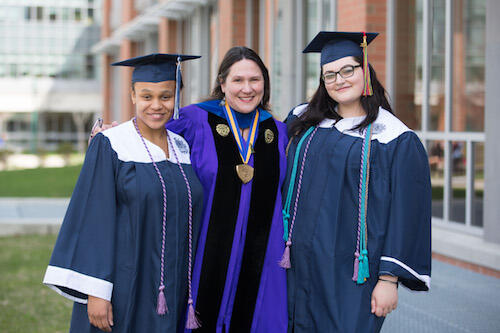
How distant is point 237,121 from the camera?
3389 millimetres

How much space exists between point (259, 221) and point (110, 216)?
0.79 meters

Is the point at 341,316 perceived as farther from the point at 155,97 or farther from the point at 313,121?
the point at 155,97

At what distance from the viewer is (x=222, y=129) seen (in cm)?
335

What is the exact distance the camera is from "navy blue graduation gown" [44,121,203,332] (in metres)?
2.89

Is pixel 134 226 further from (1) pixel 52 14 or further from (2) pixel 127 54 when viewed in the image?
(1) pixel 52 14

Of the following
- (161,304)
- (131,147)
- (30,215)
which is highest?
(131,147)

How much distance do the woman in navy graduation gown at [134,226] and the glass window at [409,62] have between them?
4497 millimetres

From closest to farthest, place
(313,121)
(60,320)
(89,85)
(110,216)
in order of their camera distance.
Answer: (110,216)
(313,121)
(60,320)
(89,85)

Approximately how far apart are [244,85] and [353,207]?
83cm

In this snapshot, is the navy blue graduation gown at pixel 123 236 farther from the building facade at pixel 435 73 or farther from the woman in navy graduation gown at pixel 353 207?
the building facade at pixel 435 73

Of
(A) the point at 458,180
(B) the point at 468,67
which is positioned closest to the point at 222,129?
(A) the point at 458,180

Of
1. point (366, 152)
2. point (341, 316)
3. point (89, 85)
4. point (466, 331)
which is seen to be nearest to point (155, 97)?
point (366, 152)

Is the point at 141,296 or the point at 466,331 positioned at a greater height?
the point at 141,296

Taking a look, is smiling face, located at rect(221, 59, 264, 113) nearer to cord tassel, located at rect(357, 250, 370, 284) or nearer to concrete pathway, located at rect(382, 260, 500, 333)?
cord tassel, located at rect(357, 250, 370, 284)
